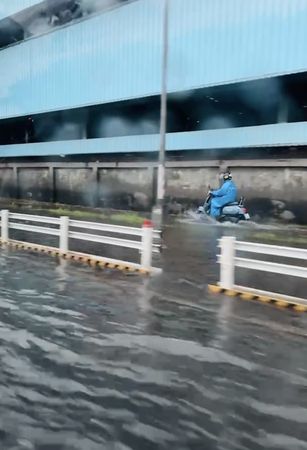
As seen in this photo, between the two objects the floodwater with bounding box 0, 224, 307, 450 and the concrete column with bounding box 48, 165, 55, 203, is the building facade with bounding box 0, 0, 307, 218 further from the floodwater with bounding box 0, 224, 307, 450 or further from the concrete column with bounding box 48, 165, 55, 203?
the floodwater with bounding box 0, 224, 307, 450

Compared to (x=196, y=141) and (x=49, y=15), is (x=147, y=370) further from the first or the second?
(x=49, y=15)

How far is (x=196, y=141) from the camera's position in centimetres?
2291

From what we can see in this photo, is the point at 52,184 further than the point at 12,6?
Yes

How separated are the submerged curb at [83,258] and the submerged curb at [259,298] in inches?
72.3

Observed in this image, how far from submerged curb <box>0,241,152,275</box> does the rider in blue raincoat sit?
30.7ft

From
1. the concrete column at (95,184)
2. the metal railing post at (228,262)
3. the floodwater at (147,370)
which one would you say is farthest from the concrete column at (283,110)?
the floodwater at (147,370)

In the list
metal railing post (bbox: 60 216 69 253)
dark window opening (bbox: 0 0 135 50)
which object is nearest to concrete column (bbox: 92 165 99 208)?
dark window opening (bbox: 0 0 135 50)

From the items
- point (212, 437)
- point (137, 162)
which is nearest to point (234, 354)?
point (212, 437)

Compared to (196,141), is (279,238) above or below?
below

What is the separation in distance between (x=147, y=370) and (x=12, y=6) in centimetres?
3126

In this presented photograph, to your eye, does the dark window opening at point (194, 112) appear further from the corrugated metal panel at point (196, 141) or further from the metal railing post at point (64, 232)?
the metal railing post at point (64, 232)

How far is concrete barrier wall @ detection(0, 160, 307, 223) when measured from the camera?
784 inches

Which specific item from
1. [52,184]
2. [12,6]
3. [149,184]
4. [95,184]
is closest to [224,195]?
[149,184]

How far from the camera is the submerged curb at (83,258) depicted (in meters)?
10.2
